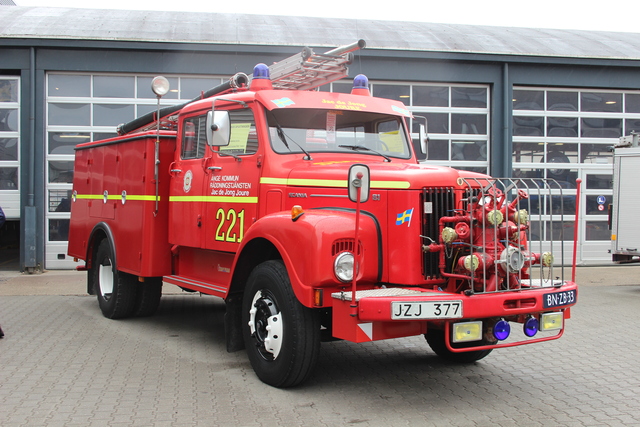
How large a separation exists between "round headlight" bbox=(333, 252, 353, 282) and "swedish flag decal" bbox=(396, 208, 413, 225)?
48 centimetres

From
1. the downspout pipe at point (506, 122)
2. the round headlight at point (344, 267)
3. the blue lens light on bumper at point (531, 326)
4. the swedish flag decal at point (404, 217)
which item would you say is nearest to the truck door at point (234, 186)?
the round headlight at point (344, 267)

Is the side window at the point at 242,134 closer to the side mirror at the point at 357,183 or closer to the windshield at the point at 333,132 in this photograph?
the windshield at the point at 333,132

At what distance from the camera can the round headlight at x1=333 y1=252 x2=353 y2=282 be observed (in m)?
4.99

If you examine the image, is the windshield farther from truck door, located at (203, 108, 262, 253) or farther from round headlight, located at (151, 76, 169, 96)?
round headlight, located at (151, 76, 169, 96)

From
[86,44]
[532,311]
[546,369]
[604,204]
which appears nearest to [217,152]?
[532,311]

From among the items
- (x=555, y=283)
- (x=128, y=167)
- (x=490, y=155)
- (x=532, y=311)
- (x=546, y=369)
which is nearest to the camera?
(x=532, y=311)

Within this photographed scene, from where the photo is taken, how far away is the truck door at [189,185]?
23.2 feet

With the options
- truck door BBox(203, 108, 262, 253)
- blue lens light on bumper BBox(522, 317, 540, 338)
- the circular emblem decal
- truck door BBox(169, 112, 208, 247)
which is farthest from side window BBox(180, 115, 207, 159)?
blue lens light on bumper BBox(522, 317, 540, 338)

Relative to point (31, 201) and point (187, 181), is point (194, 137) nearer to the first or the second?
point (187, 181)

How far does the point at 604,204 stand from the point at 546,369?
34.7ft

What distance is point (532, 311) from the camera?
4977 mm

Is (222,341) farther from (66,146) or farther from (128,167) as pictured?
(66,146)

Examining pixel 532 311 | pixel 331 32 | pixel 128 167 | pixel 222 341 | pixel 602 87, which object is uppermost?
pixel 331 32

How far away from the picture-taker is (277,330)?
17.8ft
